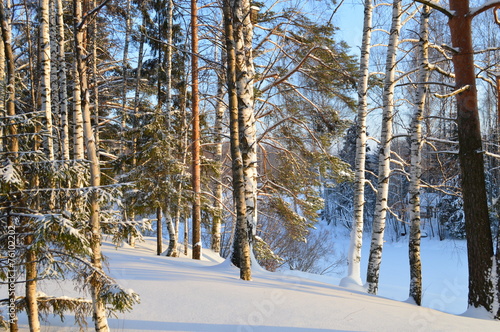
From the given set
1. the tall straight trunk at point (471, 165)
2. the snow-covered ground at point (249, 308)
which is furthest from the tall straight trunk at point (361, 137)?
the tall straight trunk at point (471, 165)

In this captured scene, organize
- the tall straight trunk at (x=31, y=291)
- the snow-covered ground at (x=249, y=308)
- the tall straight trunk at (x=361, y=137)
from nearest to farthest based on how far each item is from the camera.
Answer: the tall straight trunk at (x=31, y=291) → the snow-covered ground at (x=249, y=308) → the tall straight trunk at (x=361, y=137)

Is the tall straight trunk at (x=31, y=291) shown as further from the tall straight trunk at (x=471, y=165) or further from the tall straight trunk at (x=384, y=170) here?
the tall straight trunk at (x=384, y=170)

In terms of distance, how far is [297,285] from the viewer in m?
5.95

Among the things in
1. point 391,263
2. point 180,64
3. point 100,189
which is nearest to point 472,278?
point 100,189

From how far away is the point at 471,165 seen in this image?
5105 millimetres

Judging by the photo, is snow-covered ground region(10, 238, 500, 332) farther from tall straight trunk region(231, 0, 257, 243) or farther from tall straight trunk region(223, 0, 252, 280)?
tall straight trunk region(231, 0, 257, 243)

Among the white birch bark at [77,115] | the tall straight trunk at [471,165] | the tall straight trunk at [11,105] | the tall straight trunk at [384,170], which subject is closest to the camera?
the tall straight trunk at [11,105]

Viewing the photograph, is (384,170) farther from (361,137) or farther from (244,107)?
(244,107)

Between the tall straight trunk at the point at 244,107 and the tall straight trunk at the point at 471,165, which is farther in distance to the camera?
the tall straight trunk at the point at 244,107

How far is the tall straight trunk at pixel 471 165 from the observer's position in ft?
16.3

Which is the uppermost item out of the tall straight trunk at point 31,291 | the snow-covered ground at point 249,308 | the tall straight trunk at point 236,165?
the tall straight trunk at point 236,165

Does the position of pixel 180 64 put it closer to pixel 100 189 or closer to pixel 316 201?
pixel 316 201

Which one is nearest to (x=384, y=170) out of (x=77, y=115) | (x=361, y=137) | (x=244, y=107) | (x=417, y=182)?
(x=417, y=182)

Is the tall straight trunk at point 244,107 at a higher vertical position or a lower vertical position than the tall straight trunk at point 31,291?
higher
